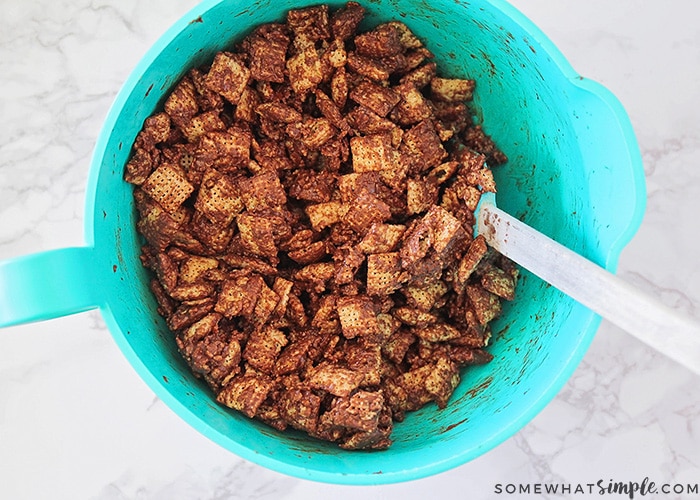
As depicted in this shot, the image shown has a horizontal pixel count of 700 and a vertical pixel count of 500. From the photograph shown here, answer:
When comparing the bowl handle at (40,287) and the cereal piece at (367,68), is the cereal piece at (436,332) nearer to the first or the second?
the cereal piece at (367,68)

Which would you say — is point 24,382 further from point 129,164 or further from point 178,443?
point 129,164

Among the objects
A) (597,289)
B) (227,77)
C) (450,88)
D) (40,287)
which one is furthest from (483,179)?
(40,287)

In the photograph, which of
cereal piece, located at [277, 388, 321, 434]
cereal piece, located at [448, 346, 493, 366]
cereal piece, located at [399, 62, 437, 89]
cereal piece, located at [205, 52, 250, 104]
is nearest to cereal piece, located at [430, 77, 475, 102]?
cereal piece, located at [399, 62, 437, 89]

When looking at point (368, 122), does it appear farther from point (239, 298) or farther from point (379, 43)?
point (239, 298)

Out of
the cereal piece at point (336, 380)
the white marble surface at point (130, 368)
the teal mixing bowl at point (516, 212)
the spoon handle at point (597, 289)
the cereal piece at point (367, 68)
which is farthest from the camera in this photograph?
the white marble surface at point (130, 368)

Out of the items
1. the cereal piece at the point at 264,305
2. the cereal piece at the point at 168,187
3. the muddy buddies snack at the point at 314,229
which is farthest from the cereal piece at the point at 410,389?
the cereal piece at the point at 168,187

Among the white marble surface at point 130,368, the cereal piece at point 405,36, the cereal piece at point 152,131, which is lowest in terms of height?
the white marble surface at point 130,368
